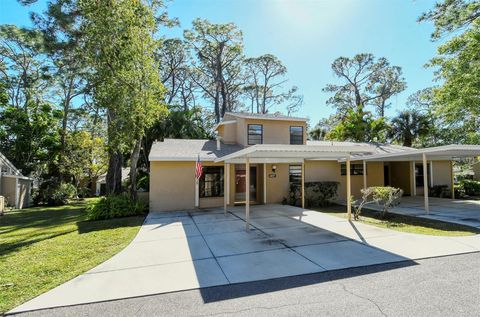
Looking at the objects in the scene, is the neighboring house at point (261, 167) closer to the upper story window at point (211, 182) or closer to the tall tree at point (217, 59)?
the upper story window at point (211, 182)

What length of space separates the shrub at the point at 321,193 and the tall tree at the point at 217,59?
1780 centimetres

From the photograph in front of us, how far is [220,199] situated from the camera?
13383mm

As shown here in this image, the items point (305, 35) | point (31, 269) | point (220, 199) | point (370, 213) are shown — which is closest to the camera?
point (31, 269)

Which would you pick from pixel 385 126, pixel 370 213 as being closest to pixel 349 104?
pixel 385 126

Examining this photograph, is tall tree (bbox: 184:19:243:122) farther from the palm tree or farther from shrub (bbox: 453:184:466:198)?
shrub (bbox: 453:184:466:198)

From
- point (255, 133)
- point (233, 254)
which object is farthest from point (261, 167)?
point (233, 254)

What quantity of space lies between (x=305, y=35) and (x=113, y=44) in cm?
1018

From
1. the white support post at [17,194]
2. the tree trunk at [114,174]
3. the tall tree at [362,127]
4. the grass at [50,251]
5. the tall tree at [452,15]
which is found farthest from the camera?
the tall tree at [362,127]

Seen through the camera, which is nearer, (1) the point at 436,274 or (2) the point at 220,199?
(1) the point at 436,274

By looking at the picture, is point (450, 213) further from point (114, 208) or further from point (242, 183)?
point (114, 208)

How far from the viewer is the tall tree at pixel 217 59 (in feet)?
91.8

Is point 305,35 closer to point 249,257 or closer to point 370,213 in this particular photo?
point 370,213

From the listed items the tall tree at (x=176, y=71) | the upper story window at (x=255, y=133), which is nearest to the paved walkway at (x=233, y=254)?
the upper story window at (x=255, y=133)

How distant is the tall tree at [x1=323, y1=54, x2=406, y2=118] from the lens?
98.3 feet
